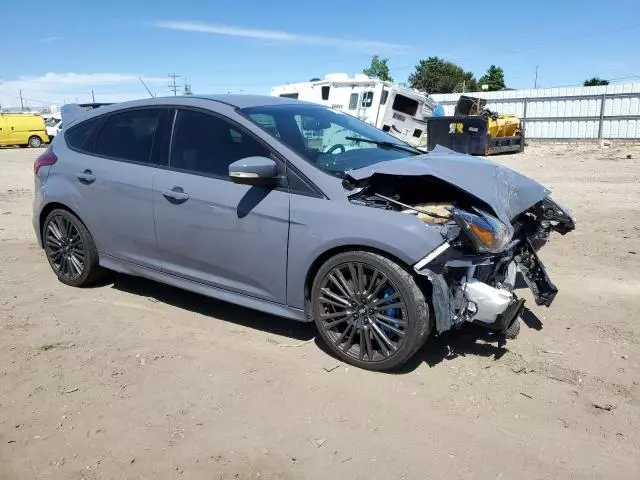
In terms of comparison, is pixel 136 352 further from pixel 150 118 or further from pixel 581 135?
pixel 581 135

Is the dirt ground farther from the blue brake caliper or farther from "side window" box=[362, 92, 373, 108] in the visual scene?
"side window" box=[362, 92, 373, 108]

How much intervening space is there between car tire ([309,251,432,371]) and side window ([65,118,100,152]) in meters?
2.75

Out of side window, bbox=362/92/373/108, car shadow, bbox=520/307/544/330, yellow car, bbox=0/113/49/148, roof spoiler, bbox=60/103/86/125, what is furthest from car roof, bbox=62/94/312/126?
yellow car, bbox=0/113/49/148

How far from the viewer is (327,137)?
4340 mm

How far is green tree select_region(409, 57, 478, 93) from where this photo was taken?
65.2 metres

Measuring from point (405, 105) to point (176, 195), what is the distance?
17.3m

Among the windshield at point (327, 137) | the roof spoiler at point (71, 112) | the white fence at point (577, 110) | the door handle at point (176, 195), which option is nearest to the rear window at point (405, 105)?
the white fence at point (577, 110)

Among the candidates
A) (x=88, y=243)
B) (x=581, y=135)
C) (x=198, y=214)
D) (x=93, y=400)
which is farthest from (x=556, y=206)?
(x=581, y=135)

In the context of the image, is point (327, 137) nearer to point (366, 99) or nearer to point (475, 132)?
point (475, 132)

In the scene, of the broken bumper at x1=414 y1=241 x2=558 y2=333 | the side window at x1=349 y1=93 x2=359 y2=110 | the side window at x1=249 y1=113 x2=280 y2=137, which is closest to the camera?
the broken bumper at x1=414 y1=241 x2=558 y2=333

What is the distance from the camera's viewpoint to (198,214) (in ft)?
13.4

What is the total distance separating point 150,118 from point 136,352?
75.8 inches

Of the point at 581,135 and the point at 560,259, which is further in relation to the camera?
the point at 581,135

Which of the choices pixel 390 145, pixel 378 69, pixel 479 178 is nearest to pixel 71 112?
pixel 390 145
